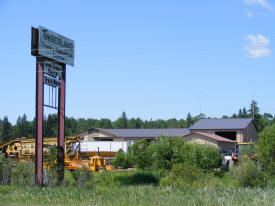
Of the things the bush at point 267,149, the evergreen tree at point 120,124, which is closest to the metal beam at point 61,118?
the bush at point 267,149

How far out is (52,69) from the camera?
22594 mm

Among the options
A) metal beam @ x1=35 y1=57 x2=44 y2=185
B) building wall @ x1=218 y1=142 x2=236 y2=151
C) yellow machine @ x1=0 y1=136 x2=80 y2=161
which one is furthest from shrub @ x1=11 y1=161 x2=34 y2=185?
building wall @ x1=218 y1=142 x2=236 y2=151

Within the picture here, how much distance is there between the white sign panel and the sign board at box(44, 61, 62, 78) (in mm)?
349

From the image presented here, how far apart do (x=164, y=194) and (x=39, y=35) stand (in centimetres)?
1068

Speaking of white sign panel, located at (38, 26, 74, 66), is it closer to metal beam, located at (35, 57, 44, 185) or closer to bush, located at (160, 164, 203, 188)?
metal beam, located at (35, 57, 44, 185)

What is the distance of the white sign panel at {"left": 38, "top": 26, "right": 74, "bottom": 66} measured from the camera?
2170cm

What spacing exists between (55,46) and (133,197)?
431 inches

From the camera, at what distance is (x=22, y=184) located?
2014 cm

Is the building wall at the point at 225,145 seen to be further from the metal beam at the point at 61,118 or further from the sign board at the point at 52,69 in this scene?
the sign board at the point at 52,69

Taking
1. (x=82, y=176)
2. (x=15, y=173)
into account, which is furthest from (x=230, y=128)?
(x=15, y=173)

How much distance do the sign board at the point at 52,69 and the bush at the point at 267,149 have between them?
1613 cm

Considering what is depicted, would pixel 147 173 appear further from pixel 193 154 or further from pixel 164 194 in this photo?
pixel 164 194

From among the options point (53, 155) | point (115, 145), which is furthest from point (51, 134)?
point (53, 155)

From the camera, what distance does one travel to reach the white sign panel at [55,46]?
2170 cm
